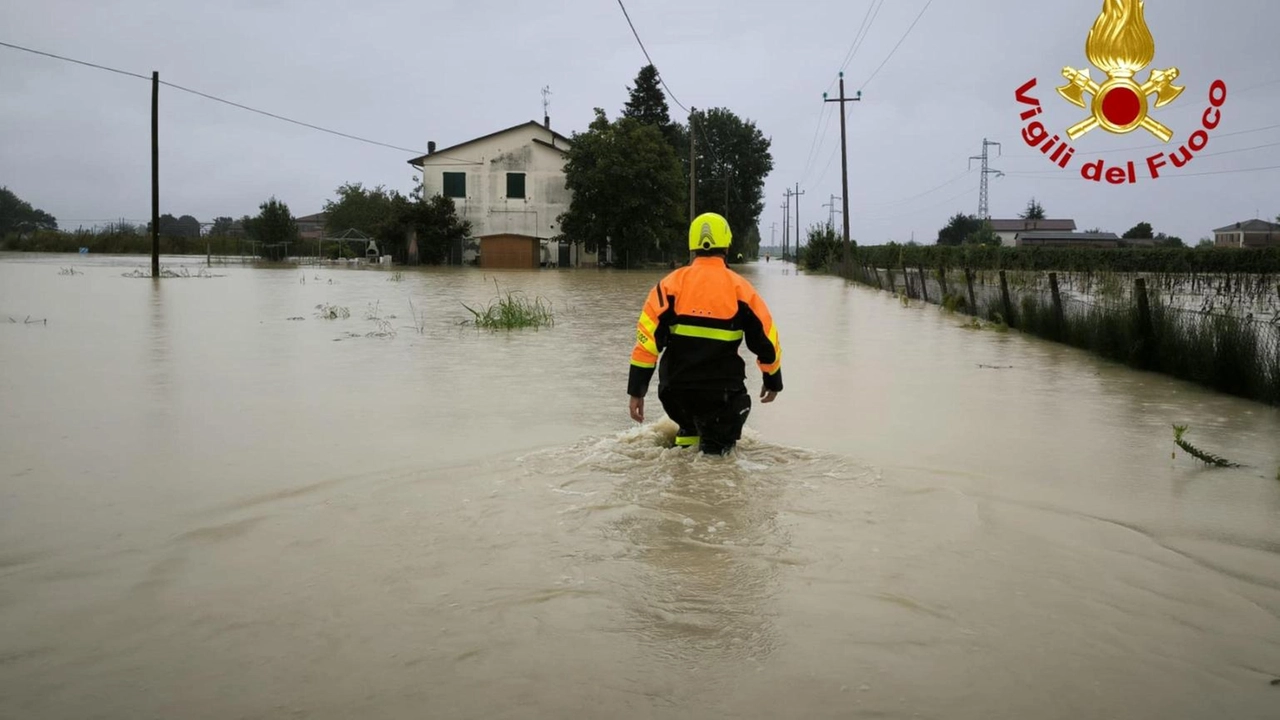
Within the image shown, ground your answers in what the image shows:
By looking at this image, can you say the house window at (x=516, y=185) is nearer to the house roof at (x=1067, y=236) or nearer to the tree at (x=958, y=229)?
the house roof at (x=1067, y=236)

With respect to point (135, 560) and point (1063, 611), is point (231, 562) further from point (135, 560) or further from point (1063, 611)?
point (1063, 611)

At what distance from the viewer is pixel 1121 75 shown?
430 inches

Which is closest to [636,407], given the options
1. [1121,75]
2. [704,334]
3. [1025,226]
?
[704,334]

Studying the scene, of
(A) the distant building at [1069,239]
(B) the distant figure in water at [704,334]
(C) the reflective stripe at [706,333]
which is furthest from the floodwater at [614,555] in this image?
(A) the distant building at [1069,239]

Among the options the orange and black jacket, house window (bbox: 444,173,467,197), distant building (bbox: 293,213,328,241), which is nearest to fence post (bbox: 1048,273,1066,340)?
the orange and black jacket

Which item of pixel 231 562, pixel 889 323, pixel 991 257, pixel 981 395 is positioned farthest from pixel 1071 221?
pixel 231 562

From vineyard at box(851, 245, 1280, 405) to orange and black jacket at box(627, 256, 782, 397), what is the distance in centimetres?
672

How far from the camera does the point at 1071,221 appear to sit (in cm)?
11962

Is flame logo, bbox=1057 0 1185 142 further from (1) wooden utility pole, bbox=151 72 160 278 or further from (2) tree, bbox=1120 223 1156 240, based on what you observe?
(2) tree, bbox=1120 223 1156 240

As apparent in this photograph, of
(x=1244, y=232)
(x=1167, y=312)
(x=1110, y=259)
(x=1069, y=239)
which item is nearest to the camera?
(x=1167, y=312)

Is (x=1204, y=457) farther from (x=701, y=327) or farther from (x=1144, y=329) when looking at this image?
(x=1144, y=329)

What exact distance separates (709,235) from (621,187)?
51.9 meters

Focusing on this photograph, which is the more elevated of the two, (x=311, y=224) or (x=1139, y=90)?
(x=311, y=224)

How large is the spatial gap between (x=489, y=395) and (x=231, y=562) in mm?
5253
